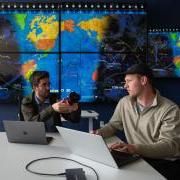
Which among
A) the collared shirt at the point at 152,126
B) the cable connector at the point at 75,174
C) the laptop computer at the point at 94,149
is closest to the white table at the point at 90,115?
the collared shirt at the point at 152,126

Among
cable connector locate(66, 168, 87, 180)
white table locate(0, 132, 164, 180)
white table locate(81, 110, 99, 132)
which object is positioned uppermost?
cable connector locate(66, 168, 87, 180)

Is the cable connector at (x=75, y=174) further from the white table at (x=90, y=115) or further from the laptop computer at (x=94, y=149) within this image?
the white table at (x=90, y=115)

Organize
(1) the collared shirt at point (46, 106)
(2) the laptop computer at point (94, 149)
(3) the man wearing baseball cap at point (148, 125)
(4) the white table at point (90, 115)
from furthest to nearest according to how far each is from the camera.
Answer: (4) the white table at point (90, 115), (1) the collared shirt at point (46, 106), (3) the man wearing baseball cap at point (148, 125), (2) the laptop computer at point (94, 149)

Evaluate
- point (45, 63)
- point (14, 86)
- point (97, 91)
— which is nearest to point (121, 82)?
point (97, 91)

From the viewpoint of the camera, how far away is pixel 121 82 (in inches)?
157

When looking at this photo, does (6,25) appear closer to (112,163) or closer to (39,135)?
(39,135)

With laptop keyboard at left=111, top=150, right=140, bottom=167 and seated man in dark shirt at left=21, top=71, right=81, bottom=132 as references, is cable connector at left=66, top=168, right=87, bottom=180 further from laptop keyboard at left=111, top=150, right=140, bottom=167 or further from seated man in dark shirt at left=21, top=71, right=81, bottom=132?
seated man in dark shirt at left=21, top=71, right=81, bottom=132

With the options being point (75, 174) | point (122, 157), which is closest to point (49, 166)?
point (75, 174)

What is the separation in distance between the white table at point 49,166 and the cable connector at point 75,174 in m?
0.04

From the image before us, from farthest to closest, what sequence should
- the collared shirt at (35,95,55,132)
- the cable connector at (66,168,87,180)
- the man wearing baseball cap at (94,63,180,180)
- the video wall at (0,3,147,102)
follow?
1. the video wall at (0,3,147,102)
2. the collared shirt at (35,95,55,132)
3. the man wearing baseball cap at (94,63,180,180)
4. the cable connector at (66,168,87,180)

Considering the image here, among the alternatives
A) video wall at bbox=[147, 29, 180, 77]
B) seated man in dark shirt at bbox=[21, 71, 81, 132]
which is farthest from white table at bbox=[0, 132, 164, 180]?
video wall at bbox=[147, 29, 180, 77]

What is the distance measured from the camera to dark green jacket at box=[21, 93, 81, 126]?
7.98 feet

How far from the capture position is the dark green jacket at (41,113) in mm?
2432

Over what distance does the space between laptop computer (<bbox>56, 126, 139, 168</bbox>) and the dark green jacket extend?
575 millimetres
